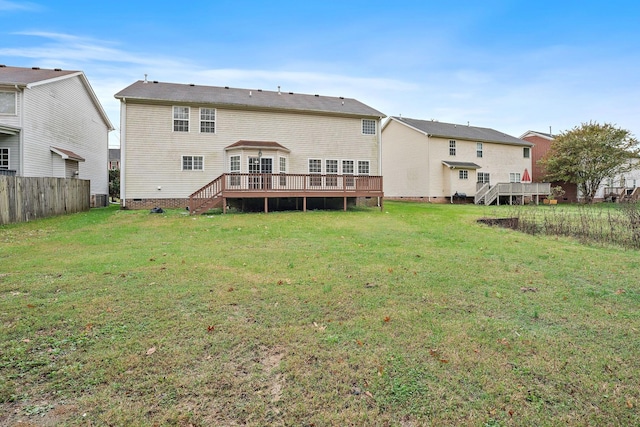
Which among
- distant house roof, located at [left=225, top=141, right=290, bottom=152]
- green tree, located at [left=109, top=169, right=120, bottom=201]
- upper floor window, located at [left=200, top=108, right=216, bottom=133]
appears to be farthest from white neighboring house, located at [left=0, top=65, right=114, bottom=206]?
distant house roof, located at [left=225, top=141, right=290, bottom=152]

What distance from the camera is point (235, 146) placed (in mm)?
17328

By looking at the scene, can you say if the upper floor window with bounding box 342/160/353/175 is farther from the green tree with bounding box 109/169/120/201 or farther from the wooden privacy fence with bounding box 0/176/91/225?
the green tree with bounding box 109/169/120/201

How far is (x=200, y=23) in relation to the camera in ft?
52.9

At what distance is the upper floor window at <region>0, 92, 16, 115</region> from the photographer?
1540 cm

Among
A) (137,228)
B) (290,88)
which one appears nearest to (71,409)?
(137,228)

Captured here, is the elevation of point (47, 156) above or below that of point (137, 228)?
above

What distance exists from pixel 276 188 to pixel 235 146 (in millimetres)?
3808

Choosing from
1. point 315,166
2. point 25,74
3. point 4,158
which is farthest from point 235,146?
point 25,74

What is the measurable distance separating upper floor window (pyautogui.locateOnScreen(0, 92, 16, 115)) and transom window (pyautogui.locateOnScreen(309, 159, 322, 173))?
1459 centimetres

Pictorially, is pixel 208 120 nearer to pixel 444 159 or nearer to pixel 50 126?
pixel 50 126

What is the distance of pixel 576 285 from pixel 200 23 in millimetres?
18131

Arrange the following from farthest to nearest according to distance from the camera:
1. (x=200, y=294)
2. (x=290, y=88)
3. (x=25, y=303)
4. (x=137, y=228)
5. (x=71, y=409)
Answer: (x=290, y=88), (x=137, y=228), (x=200, y=294), (x=25, y=303), (x=71, y=409)

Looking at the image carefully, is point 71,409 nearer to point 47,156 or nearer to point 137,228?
point 137,228

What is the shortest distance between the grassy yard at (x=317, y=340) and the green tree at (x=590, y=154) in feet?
86.4
